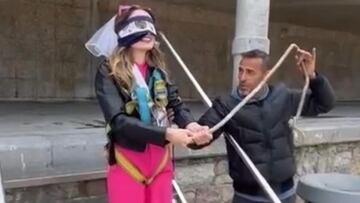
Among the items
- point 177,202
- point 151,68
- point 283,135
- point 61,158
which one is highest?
point 151,68

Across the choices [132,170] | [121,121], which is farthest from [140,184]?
[121,121]

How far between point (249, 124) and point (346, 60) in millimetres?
8984

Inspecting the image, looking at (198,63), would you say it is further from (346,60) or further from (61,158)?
(61,158)

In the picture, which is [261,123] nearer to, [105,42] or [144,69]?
[144,69]

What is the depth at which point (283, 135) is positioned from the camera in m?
2.51

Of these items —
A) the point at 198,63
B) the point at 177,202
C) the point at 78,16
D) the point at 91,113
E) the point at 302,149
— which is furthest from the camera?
the point at 198,63

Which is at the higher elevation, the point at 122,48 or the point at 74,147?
the point at 122,48

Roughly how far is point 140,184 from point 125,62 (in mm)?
468

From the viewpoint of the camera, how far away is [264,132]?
2441mm

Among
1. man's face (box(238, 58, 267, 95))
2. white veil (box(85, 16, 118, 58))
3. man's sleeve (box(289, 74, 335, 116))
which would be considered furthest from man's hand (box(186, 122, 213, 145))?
man's sleeve (box(289, 74, 335, 116))

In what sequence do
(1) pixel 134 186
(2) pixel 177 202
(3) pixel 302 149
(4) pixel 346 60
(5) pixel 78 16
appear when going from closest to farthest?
(1) pixel 134 186
(2) pixel 177 202
(3) pixel 302 149
(5) pixel 78 16
(4) pixel 346 60

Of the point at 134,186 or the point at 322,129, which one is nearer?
the point at 134,186

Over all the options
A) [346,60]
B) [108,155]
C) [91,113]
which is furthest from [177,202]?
[346,60]

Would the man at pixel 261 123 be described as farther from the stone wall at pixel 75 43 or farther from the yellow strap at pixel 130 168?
the stone wall at pixel 75 43
